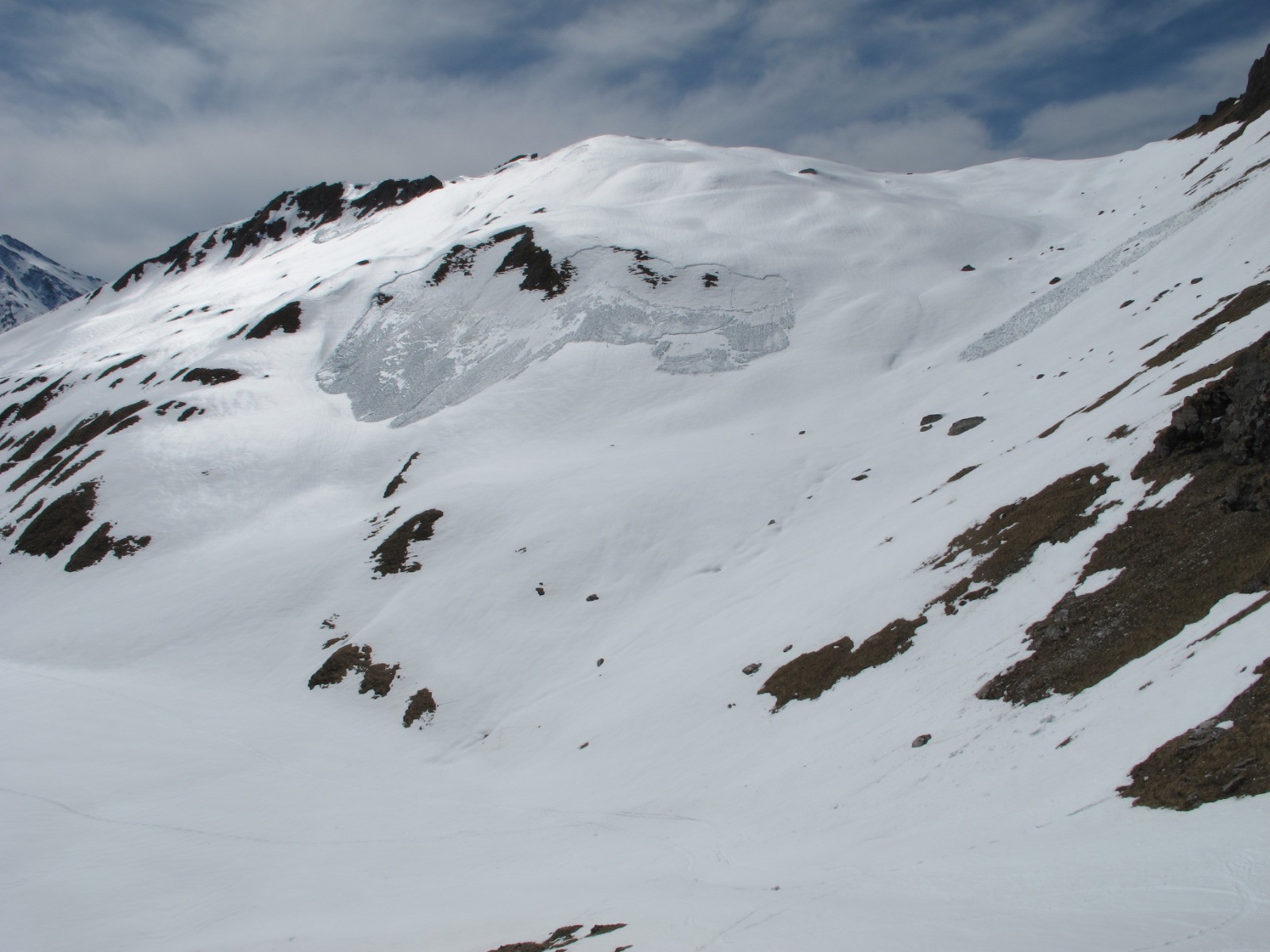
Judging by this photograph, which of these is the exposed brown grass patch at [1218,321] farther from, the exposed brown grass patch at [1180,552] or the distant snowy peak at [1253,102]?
the distant snowy peak at [1253,102]

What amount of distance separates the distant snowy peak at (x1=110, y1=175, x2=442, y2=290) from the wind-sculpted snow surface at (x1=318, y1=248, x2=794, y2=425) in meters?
90.6

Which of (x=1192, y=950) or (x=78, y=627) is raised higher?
(x=78, y=627)

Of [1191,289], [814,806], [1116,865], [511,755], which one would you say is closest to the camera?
[1116,865]

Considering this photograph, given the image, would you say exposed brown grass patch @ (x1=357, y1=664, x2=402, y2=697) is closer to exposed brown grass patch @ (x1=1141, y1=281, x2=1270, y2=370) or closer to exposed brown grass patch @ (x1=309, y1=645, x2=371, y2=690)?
exposed brown grass patch @ (x1=309, y1=645, x2=371, y2=690)

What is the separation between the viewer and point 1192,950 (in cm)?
741

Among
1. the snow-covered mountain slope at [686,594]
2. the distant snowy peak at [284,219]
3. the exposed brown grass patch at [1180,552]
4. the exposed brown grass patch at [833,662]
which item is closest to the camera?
the snow-covered mountain slope at [686,594]

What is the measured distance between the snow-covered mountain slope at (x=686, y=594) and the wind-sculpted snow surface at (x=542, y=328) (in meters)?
0.51

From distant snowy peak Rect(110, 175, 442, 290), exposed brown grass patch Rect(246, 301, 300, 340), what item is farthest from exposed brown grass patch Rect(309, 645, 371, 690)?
distant snowy peak Rect(110, 175, 442, 290)

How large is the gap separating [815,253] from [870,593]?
171 feet

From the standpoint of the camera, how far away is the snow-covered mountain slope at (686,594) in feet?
42.9

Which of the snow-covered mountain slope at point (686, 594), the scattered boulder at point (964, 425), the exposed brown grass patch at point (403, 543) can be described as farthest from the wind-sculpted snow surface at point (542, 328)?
the scattered boulder at point (964, 425)

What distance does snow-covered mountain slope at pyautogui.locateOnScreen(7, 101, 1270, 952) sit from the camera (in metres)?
13.1

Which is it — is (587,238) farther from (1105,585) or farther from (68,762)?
(1105,585)

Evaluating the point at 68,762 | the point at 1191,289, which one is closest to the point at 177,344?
the point at 68,762
